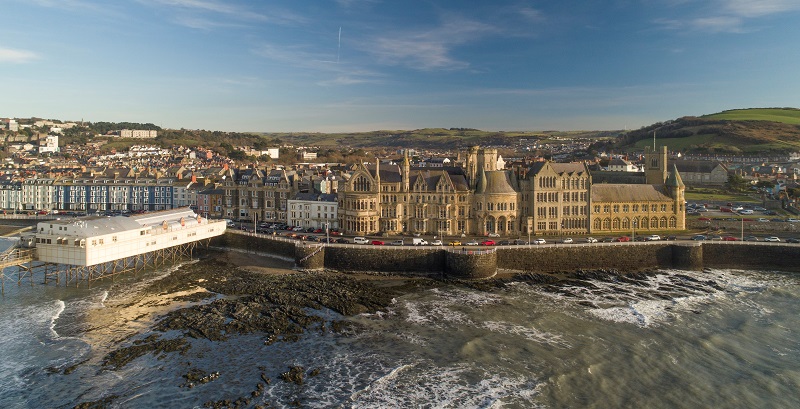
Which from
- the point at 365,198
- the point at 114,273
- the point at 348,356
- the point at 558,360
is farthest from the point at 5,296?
the point at 558,360

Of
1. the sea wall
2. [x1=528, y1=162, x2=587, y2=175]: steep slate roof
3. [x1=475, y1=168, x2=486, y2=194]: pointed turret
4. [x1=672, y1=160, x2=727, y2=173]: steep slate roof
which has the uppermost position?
[x1=672, y1=160, x2=727, y2=173]: steep slate roof

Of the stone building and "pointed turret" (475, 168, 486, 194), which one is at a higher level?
"pointed turret" (475, 168, 486, 194)

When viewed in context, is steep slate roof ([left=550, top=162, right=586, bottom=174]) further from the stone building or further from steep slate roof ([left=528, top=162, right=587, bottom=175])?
the stone building

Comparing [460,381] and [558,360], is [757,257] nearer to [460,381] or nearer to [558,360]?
[558,360]

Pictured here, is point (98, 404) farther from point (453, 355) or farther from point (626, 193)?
point (626, 193)

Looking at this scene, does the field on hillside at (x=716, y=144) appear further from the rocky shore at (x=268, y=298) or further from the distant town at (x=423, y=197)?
the rocky shore at (x=268, y=298)

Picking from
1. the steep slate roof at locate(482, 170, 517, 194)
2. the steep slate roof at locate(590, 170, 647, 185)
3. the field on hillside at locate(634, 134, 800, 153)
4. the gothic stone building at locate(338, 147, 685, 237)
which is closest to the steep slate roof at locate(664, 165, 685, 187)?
the gothic stone building at locate(338, 147, 685, 237)
